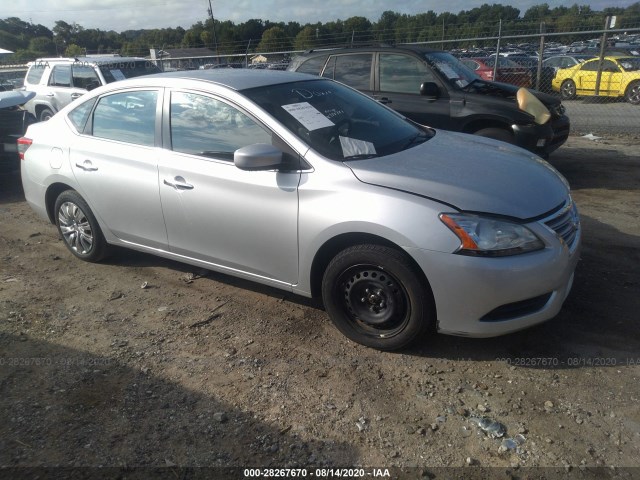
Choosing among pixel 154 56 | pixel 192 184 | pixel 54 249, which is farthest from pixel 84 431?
pixel 154 56

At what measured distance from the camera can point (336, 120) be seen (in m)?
3.87

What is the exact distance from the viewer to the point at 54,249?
551 cm

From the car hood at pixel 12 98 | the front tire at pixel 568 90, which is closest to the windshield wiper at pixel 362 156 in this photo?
the car hood at pixel 12 98

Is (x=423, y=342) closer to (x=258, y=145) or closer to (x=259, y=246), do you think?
(x=259, y=246)

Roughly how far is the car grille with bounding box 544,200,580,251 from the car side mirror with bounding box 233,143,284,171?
1725 mm

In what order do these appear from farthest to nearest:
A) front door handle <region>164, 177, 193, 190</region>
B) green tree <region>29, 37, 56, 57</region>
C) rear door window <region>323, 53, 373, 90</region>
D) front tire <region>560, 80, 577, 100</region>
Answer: green tree <region>29, 37, 56, 57</region>, front tire <region>560, 80, 577, 100</region>, rear door window <region>323, 53, 373, 90</region>, front door handle <region>164, 177, 193, 190</region>

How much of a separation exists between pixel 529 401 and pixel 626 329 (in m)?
1.11

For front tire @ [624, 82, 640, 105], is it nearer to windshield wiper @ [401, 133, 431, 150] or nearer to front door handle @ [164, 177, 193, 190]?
windshield wiper @ [401, 133, 431, 150]

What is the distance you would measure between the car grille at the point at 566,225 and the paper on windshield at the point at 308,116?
1.65 meters

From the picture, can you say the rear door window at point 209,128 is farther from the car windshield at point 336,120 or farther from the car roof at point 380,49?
the car roof at point 380,49

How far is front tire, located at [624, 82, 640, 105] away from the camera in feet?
50.8

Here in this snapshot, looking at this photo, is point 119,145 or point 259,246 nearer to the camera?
point 259,246

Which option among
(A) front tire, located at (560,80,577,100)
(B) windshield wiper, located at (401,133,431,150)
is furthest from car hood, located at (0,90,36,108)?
(A) front tire, located at (560,80,577,100)

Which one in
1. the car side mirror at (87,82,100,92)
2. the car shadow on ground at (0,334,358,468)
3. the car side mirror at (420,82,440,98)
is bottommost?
the car shadow on ground at (0,334,358,468)
